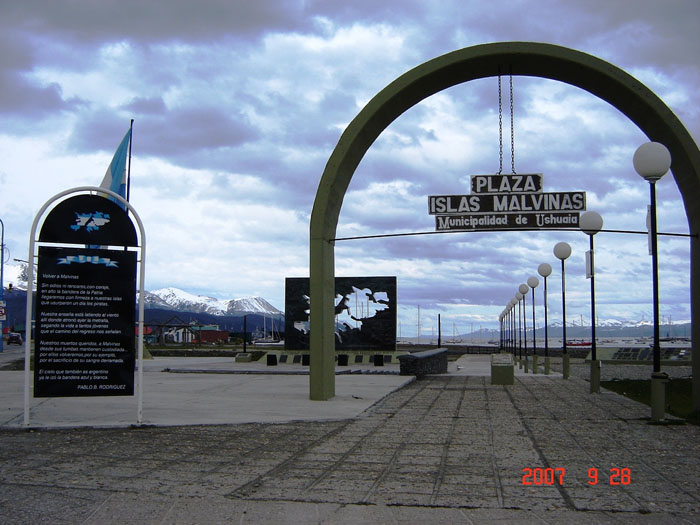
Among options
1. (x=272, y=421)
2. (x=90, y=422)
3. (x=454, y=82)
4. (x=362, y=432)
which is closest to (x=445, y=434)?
(x=362, y=432)

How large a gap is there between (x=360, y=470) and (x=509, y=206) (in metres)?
8.35

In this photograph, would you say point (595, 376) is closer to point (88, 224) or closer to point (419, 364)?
point (419, 364)

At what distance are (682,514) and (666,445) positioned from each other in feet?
12.6

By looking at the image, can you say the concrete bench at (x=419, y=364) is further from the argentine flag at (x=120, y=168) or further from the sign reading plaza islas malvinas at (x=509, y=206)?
the argentine flag at (x=120, y=168)

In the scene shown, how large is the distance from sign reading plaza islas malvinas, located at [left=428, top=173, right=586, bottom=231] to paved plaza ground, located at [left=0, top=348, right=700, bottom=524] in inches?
159

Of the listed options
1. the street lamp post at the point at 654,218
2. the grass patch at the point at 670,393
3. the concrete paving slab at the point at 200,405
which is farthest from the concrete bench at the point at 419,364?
the street lamp post at the point at 654,218

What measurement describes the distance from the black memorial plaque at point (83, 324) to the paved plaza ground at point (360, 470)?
0.73 m

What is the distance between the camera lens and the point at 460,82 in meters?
14.8

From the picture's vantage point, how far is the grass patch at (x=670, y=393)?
14003 millimetres

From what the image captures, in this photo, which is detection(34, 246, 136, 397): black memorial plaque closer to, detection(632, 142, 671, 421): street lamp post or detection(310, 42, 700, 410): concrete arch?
detection(310, 42, 700, 410): concrete arch

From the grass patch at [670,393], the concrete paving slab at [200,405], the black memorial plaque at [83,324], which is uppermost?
the black memorial plaque at [83,324]

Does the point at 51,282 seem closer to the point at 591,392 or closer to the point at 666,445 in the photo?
the point at 666,445

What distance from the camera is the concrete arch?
13023mm
